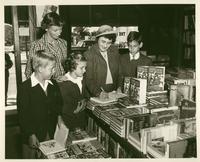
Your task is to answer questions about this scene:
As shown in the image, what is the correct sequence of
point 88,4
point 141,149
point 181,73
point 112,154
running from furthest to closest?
point 181,73 → point 88,4 → point 112,154 → point 141,149

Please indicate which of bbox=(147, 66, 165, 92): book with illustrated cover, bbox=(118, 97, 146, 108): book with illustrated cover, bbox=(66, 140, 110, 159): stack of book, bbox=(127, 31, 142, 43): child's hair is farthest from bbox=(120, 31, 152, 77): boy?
bbox=(66, 140, 110, 159): stack of book

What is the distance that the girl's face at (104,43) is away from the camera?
7.78 feet

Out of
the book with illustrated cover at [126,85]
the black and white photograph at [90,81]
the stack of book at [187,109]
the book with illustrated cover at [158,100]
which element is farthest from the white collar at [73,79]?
the stack of book at [187,109]

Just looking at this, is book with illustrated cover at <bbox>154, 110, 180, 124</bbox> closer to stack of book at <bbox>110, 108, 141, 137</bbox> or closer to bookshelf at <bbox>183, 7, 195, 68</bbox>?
stack of book at <bbox>110, 108, 141, 137</bbox>

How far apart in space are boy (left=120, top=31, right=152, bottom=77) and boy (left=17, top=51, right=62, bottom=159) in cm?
61

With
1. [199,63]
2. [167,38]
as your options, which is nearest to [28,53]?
[167,38]

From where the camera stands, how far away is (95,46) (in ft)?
7.86

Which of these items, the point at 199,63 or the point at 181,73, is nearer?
the point at 199,63

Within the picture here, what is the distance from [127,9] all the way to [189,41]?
572mm

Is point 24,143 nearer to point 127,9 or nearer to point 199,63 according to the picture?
point 127,9

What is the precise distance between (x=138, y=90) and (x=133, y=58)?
31 centimetres

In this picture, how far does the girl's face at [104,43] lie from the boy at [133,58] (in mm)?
159

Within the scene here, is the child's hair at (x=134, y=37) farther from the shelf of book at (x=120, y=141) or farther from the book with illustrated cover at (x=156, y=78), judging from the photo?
the shelf of book at (x=120, y=141)

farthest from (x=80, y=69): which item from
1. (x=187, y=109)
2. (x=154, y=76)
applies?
Answer: (x=187, y=109)
